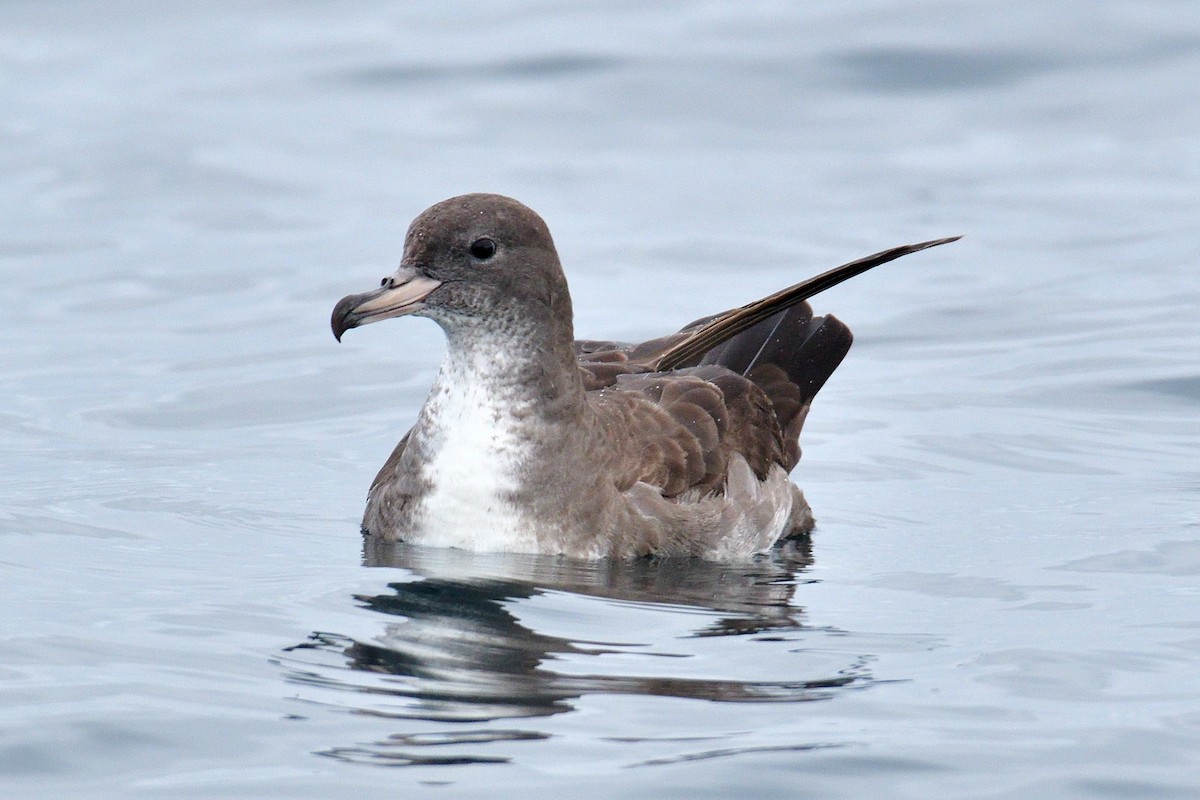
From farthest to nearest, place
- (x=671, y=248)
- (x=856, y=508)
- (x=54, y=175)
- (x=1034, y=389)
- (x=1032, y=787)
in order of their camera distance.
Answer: (x=54, y=175) < (x=671, y=248) < (x=1034, y=389) < (x=856, y=508) < (x=1032, y=787)

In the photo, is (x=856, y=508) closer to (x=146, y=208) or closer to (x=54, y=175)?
(x=146, y=208)

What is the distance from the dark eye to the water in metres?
1.23

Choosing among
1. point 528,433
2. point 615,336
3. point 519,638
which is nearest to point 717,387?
point 528,433

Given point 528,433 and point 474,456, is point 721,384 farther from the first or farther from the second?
point 474,456

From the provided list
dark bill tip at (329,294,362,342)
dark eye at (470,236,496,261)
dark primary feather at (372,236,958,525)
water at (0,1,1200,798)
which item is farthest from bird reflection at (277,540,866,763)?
dark eye at (470,236,496,261)

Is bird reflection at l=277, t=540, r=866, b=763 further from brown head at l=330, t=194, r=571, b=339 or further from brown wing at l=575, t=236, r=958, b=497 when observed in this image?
brown head at l=330, t=194, r=571, b=339

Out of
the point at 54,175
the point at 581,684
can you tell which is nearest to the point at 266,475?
the point at 581,684

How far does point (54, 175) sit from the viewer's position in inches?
652

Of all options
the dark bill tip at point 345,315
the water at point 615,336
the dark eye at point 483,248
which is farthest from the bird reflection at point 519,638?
the dark eye at point 483,248

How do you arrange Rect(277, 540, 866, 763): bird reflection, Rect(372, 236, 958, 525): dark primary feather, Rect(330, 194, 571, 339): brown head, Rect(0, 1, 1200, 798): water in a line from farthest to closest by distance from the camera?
1. Rect(372, 236, 958, 525): dark primary feather
2. Rect(330, 194, 571, 339): brown head
3. Rect(277, 540, 866, 763): bird reflection
4. Rect(0, 1, 1200, 798): water

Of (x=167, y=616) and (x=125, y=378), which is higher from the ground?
(x=125, y=378)

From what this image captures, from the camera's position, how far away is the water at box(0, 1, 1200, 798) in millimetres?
6223

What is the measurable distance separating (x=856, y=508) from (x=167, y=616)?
3.67 m

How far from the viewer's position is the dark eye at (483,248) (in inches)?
330
